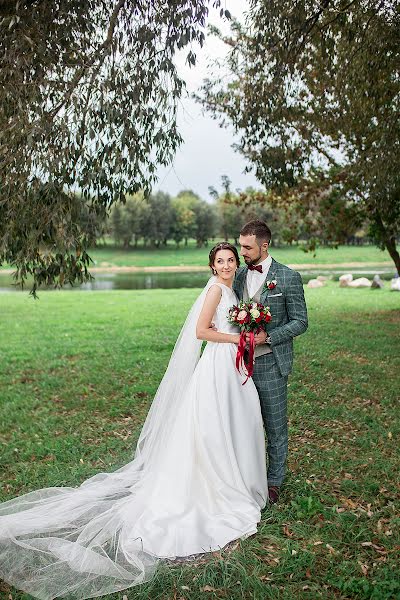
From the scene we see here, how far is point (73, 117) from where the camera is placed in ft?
19.2

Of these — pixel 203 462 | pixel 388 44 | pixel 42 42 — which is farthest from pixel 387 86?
pixel 203 462

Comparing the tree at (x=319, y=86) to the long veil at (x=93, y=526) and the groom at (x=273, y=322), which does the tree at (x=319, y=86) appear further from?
the long veil at (x=93, y=526)

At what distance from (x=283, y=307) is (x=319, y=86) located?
878cm

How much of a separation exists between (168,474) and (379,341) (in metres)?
8.55

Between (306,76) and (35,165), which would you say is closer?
(35,165)

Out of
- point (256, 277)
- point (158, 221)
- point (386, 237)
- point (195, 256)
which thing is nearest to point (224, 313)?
point (256, 277)

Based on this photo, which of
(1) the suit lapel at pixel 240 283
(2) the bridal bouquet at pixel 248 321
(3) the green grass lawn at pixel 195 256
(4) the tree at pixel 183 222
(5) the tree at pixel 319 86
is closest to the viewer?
(2) the bridal bouquet at pixel 248 321

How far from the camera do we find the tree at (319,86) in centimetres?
884

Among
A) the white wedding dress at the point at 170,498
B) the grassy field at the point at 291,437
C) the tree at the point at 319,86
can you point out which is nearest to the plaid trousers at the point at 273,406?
the white wedding dress at the point at 170,498

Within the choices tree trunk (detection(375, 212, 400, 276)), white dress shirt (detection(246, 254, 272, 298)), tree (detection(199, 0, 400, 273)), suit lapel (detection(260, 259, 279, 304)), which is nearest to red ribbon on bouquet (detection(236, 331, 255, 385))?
suit lapel (detection(260, 259, 279, 304))

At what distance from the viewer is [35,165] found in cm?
581

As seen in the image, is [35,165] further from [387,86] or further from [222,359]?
[387,86]

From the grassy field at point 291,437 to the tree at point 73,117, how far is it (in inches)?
90.6

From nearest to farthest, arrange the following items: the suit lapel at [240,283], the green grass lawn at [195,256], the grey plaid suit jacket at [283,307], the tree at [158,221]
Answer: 1. the grey plaid suit jacket at [283,307]
2. the suit lapel at [240,283]
3. the green grass lawn at [195,256]
4. the tree at [158,221]
